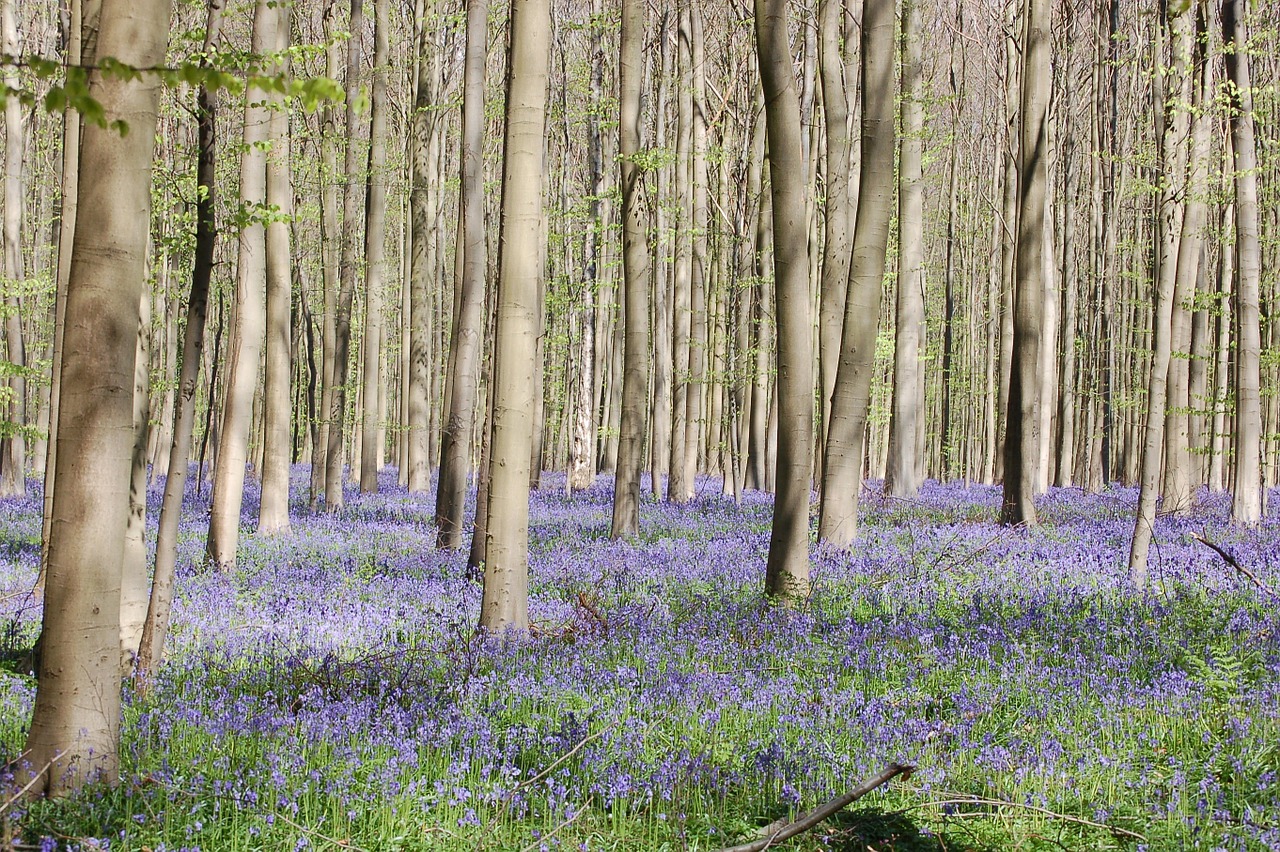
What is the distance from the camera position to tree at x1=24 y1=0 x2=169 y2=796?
4.25 metres

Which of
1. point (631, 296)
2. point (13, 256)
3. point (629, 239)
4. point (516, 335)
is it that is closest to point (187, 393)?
point (516, 335)

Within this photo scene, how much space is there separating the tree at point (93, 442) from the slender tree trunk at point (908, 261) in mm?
14443

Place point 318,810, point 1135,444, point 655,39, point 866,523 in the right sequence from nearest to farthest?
point 318,810
point 866,523
point 655,39
point 1135,444

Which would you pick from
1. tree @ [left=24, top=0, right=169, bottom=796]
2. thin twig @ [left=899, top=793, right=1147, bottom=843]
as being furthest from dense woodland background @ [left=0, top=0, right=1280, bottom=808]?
thin twig @ [left=899, top=793, right=1147, bottom=843]

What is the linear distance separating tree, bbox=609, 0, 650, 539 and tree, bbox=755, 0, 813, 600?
437 cm

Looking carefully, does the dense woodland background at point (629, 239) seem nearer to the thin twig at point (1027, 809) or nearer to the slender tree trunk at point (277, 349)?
the slender tree trunk at point (277, 349)

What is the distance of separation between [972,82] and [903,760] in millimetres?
38043

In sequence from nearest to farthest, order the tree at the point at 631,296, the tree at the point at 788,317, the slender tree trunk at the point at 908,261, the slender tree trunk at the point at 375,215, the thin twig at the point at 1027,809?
the thin twig at the point at 1027,809 → the tree at the point at 788,317 → the tree at the point at 631,296 → the slender tree trunk at the point at 908,261 → the slender tree trunk at the point at 375,215

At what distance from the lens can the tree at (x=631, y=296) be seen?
44.4ft

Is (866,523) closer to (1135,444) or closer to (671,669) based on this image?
(671,669)

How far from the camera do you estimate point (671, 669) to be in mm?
6672

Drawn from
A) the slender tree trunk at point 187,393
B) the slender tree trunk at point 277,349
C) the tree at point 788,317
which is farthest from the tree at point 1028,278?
the slender tree trunk at point 187,393

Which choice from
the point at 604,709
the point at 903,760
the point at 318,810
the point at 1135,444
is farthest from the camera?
the point at 1135,444

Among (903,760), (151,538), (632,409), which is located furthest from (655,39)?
(903,760)
